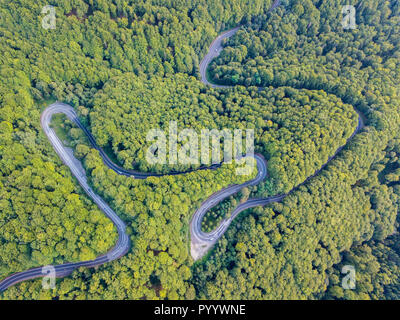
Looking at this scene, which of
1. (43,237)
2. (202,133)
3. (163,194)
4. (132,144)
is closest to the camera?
(43,237)

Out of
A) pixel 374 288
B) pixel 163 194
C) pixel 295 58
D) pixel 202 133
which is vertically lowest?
pixel 374 288

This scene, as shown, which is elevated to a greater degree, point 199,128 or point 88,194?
point 199,128

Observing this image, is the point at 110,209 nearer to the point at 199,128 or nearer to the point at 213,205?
the point at 213,205

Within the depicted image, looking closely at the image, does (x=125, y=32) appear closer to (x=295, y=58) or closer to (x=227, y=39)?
(x=227, y=39)

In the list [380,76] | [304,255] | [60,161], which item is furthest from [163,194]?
[380,76]

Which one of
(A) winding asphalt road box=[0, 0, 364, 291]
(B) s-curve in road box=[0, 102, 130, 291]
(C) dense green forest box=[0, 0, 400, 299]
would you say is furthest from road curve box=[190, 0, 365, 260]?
(B) s-curve in road box=[0, 102, 130, 291]

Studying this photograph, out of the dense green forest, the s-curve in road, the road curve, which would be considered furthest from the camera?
the road curve

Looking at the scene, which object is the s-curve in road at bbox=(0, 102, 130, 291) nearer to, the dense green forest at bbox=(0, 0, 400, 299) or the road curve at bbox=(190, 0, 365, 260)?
the dense green forest at bbox=(0, 0, 400, 299)

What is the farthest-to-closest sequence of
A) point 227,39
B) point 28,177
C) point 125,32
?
point 227,39, point 125,32, point 28,177

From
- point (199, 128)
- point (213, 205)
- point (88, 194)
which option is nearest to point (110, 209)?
point (88, 194)
